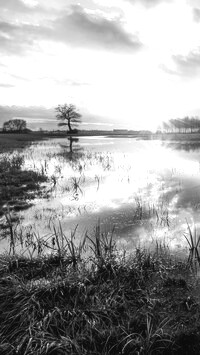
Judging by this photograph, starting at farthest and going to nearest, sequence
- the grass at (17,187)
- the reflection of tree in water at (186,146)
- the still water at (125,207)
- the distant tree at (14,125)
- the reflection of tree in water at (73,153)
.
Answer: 1. the distant tree at (14,125)
2. the reflection of tree in water at (186,146)
3. the reflection of tree in water at (73,153)
4. the grass at (17,187)
5. the still water at (125,207)

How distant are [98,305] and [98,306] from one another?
0.02 meters

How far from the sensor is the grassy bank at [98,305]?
3.33 m

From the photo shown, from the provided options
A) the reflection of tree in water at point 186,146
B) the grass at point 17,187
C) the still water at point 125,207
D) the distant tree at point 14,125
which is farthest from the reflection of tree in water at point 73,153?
the distant tree at point 14,125

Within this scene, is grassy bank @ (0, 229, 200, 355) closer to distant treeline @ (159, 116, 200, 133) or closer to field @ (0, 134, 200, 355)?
field @ (0, 134, 200, 355)

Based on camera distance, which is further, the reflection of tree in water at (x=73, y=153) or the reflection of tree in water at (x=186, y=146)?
the reflection of tree in water at (x=186, y=146)

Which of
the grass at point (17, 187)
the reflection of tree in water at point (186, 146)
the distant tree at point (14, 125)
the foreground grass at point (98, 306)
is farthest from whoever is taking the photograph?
the distant tree at point (14, 125)

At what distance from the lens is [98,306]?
4.03 m

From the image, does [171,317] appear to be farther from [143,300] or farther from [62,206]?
[62,206]

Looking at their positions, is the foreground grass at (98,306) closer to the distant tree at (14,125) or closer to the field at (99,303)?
the field at (99,303)

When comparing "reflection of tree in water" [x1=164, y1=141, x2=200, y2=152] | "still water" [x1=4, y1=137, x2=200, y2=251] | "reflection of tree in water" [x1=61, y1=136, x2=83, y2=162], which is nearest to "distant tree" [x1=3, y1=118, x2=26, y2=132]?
"reflection of tree in water" [x1=61, y1=136, x2=83, y2=162]

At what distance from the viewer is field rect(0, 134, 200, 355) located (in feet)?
10.9

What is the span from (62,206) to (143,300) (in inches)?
260

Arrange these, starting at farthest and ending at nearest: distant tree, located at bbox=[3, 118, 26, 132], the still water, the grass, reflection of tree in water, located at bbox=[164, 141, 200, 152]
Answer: distant tree, located at bbox=[3, 118, 26, 132]
reflection of tree in water, located at bbox=[164, 141, 200, 152]
the grass
the still water

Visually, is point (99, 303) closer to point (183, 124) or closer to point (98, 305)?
point (98, 305)
